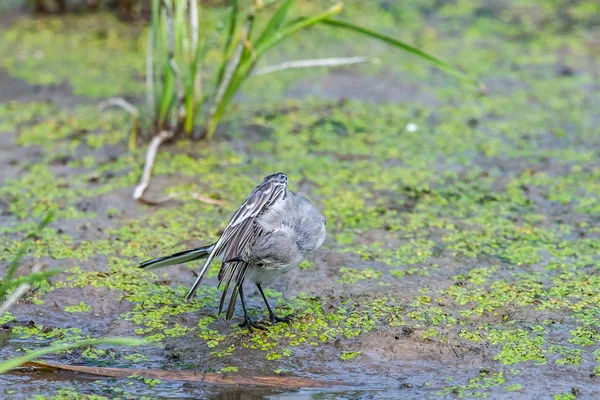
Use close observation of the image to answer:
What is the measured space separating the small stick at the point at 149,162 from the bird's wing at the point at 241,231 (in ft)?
5.50

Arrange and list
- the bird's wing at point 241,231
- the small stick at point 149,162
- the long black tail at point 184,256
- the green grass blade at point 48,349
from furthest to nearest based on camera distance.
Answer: the small stick at point 149,162, the long black tail at point 184,256, the bird's wing at point 241,231, the green grass blade at point 48,349

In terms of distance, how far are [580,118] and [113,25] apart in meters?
4.98

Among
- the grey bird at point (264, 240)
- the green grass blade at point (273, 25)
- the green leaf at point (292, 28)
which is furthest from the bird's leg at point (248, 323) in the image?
the green grass blade at point (273, 25)

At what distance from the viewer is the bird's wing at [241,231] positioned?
3.99 meters

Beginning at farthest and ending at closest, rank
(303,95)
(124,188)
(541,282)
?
(303,95)
(124,188)
(541,282)

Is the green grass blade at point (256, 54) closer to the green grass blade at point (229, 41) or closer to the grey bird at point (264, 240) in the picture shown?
the green grass blade at point (229, 41)

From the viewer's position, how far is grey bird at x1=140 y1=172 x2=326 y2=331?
400 cm

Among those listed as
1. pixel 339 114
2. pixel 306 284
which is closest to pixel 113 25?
pixel 339 114

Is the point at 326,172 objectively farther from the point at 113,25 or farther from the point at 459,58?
the point at 113,25

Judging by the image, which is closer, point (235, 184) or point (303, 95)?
point (235, 184)

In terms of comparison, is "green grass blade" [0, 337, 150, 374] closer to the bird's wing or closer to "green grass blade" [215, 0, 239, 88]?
the bird's wing

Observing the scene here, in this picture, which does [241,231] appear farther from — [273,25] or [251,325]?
[273,25]

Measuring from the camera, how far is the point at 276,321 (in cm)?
429

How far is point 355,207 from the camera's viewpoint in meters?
5.71
